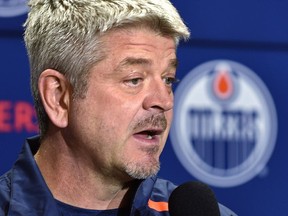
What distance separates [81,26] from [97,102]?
0.10m

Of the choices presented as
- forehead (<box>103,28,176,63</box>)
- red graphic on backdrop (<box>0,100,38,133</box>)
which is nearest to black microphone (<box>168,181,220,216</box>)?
forehead (<box>103,28,176,63</box>)

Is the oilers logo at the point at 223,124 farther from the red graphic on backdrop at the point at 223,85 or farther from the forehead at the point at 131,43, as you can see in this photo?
the forehead at the point at 131,43

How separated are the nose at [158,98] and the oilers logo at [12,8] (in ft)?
2.06

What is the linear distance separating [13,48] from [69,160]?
1.87 feet

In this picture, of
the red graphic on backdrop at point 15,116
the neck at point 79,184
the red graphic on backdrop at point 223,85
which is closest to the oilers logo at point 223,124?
the red graphic on backdrop at point 223,85

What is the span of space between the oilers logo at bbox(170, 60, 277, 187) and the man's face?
629mm

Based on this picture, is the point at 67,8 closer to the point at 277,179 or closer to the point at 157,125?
the point at 157,125

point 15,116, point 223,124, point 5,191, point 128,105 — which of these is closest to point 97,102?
point 128,105

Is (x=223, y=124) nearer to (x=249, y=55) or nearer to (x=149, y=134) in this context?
(x=249, y=55)

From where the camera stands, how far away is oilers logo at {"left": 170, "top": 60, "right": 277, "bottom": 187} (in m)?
1.72

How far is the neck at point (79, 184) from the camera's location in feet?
3.64

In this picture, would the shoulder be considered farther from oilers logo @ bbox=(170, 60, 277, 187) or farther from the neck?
oilers logo @ bbox=(170, 60, 277, 187)

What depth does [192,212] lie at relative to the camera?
3.34ft

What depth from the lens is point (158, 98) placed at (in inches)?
42.1
